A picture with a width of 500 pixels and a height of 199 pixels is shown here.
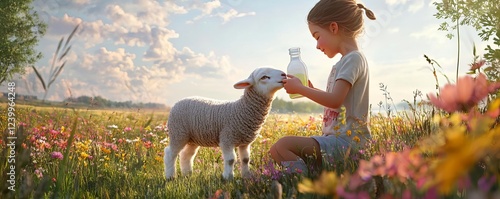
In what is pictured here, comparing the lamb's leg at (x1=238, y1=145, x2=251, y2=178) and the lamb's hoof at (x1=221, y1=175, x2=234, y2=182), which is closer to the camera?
the lamb's hoof at (x1=221, y1=175, x2=234, y2=182)

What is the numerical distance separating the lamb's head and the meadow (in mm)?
681

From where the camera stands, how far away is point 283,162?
3.78 m

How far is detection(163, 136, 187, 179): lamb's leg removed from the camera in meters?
4.51

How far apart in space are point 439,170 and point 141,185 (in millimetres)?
3787

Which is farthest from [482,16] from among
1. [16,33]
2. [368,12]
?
[16,33]

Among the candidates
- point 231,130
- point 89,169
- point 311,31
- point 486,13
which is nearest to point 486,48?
point 486,13

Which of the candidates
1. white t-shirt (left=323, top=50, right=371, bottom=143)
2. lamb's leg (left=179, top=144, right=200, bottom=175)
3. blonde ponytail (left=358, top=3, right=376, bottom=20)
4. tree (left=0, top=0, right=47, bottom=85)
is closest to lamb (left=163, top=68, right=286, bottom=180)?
lamb's leg (left=179, top=144, right=200, bottom=175)

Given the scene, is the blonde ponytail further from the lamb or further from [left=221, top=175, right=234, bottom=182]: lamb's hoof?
[left=221, top=175, right=234, bottom=182]: lamb's hoof

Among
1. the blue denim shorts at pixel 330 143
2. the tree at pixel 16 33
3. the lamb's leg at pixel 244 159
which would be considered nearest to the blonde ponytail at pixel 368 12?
the blue denim shorts at pixel 330 143

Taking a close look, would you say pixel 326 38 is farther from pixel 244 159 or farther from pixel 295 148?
pixel 244 159

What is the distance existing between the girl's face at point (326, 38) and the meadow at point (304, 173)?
85cm

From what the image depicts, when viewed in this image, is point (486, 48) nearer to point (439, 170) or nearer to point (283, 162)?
point (283, 162)

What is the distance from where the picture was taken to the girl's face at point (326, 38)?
390cm

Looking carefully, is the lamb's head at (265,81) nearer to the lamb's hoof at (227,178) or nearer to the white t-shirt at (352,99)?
the white t-shirt at (352,99)
